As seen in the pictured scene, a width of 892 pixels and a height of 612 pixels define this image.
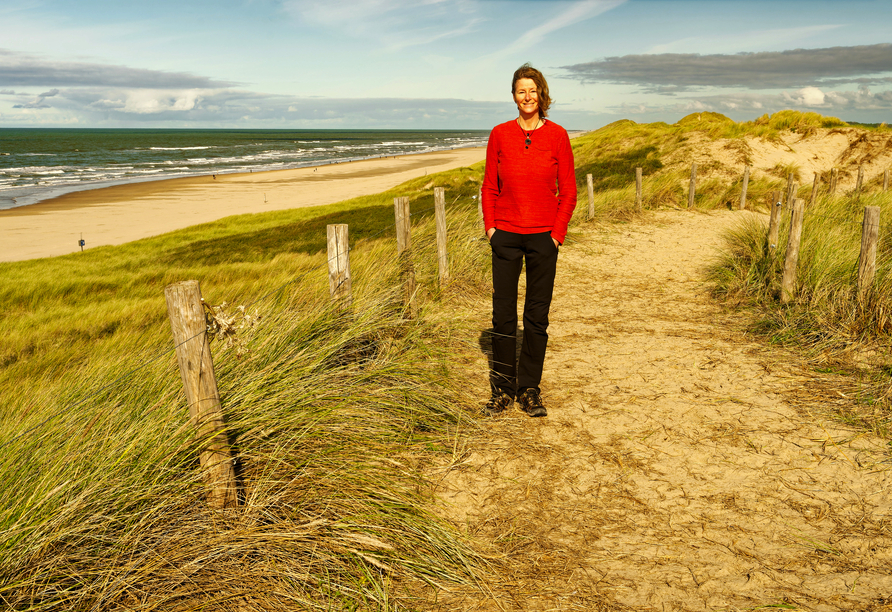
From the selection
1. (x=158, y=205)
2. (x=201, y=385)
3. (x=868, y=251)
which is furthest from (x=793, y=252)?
(x=158, y=205)

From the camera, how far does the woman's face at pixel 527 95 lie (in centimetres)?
378

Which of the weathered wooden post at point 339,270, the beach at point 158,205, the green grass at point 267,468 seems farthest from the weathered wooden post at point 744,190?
the beach at point 158,205

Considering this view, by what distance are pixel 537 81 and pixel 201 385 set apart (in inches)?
114

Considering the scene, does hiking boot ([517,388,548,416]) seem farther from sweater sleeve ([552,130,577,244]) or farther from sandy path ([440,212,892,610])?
sweater sleeve ([552,130,577,244])

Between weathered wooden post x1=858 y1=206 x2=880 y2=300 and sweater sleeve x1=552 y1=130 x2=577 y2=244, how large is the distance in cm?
382

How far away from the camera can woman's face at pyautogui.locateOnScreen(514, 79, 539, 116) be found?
3.78 metres

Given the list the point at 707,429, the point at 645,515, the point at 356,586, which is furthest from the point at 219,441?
the point at 707,429

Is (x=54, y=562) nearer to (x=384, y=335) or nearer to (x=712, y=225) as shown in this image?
(x=384, y=335)

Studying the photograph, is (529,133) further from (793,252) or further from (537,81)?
(793,252)

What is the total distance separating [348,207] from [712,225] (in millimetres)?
15329

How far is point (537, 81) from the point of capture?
12.5 feet

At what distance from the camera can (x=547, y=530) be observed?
310 cm

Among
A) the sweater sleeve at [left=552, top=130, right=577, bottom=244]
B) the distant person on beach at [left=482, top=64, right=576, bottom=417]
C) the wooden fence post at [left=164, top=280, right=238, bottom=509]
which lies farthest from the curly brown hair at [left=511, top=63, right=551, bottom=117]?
the wooden fence post at [left=164, top=280, right=238, bottom=509]

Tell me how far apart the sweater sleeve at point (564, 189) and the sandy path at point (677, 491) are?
1523 millimetres
